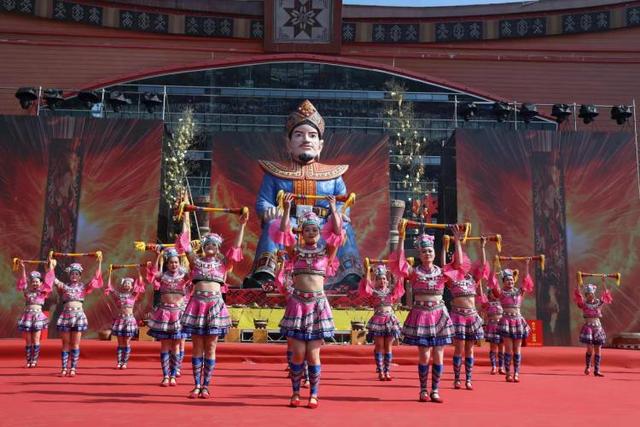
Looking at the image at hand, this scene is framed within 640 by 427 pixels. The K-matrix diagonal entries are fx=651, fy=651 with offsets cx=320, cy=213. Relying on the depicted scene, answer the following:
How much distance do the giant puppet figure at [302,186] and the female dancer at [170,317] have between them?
5672 millimetres

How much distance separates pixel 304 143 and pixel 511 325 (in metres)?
5.89

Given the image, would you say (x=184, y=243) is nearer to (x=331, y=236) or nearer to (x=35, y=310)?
(x=331, y=236)

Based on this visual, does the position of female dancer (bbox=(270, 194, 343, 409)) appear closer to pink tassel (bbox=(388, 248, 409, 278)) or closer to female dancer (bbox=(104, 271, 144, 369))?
pink tassel (bbox=(388, 248, 409, 278))

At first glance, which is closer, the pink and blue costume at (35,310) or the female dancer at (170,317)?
the female dancer at (170,317)

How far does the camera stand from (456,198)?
1427 centimetres

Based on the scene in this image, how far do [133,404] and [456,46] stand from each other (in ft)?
63.9

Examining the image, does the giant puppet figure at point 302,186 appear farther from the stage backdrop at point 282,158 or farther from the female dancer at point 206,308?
the female dancer at point 206,308

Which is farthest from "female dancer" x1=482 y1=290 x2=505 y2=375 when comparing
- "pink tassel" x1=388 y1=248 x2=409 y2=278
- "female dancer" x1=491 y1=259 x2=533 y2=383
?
"pink tassel" x1=388 y1=248 x2=409 y2=278

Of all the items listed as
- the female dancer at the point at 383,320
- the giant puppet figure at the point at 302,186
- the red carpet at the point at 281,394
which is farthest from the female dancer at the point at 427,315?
the giant puppet figure at the point at 302,186

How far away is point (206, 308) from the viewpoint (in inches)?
220

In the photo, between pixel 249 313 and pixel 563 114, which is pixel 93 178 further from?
pixel 563 114

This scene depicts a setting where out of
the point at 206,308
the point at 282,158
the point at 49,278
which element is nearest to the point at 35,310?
the point at 49,278

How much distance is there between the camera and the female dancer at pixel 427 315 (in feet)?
18.1

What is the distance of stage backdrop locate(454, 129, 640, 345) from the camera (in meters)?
13.5
